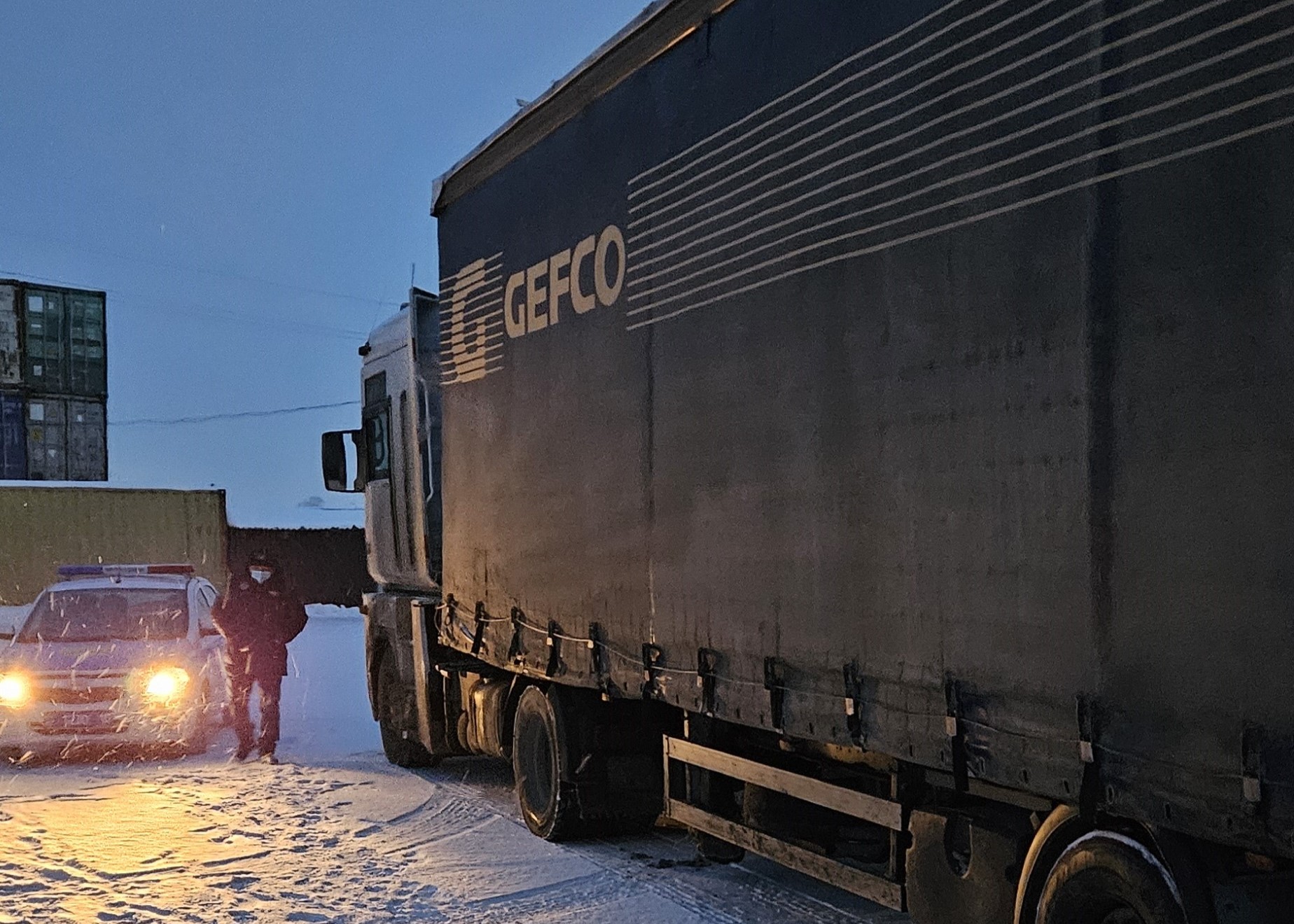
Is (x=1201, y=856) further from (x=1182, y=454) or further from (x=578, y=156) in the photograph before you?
(x=578, y=156)

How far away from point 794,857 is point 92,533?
1339 inches

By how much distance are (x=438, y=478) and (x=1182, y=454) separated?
7723 millimetres

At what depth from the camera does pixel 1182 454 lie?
139 inches

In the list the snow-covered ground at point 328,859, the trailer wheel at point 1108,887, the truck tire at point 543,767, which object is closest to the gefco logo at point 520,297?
the truck tire at point 543,767

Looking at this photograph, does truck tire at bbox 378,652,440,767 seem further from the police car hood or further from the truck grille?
the truck grille

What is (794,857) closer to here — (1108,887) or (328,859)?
(1108,887)

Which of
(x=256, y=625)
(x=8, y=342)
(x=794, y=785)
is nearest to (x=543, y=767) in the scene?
(x=794, y=785)

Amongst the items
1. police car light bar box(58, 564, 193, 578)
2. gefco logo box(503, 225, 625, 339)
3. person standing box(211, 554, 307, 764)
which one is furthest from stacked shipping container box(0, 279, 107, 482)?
gefco logo box(503, 225, 625, 339)

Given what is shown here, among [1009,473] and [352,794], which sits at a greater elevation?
[1009,473]

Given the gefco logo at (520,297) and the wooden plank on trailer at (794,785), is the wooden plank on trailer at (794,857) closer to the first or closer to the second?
the wooden plank on trailer at (794,785)

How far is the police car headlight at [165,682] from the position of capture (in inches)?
454

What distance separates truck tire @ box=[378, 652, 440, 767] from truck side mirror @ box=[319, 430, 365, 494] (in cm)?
158

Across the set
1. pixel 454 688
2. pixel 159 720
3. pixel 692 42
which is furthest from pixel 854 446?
pixel 159 720

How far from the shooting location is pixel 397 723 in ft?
37.9
